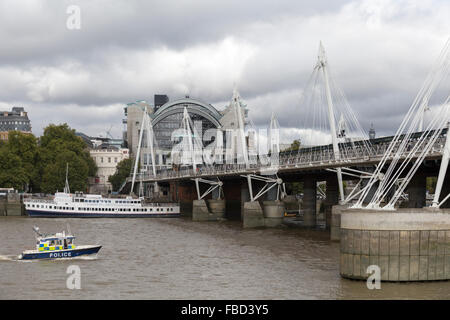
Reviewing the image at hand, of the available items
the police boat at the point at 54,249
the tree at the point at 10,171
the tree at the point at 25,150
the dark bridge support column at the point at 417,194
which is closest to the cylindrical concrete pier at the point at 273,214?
the dark bridge support column at the point at 417,194

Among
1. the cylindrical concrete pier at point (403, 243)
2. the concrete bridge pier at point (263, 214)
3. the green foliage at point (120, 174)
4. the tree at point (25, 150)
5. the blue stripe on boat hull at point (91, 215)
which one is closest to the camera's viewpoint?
the cylindrical concrete pier at point (403, 243)

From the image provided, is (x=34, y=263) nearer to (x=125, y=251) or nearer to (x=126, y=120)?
(x=125, y=251)

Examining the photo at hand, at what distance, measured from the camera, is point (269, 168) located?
236 feet

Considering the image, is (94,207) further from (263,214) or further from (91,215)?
(263,214)

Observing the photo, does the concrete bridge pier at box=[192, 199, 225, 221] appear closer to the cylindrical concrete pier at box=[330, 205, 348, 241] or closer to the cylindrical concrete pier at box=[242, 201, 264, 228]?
the cylindrical concrete pier at box=[242, 201, 264, 228]

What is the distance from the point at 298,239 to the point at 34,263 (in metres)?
25.0

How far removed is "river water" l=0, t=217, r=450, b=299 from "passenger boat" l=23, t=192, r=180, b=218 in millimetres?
30652

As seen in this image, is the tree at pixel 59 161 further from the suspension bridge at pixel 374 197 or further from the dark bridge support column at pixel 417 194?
the dark bridge support column at pixel 417 194

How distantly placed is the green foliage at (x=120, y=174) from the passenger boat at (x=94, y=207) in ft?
165

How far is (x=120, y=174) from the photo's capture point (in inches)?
6048

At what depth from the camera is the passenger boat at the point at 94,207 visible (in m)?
92.9

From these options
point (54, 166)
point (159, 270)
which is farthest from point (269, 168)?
point (54, 166)

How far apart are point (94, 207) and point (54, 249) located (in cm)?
5428

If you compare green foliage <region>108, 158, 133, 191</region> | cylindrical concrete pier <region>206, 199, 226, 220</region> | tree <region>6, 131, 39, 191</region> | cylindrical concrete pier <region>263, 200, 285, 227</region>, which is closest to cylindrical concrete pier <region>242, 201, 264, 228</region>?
cylindrical concrete pier <region>263, 200, 285, 227</region>
